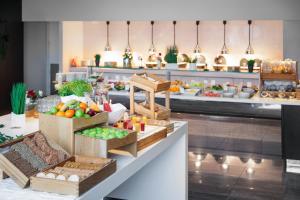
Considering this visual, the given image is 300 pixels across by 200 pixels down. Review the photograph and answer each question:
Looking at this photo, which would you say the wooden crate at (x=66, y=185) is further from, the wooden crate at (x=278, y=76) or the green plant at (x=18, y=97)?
the wooden crate at (x=278, y=76)

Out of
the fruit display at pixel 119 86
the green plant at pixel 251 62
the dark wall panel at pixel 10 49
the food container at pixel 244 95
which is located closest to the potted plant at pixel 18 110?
the fruit display at pixel 119 86

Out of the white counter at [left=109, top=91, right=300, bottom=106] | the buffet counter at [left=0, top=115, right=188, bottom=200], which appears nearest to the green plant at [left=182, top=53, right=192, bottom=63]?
the white counter at [left=109, top=91, right=300, bottom=106]

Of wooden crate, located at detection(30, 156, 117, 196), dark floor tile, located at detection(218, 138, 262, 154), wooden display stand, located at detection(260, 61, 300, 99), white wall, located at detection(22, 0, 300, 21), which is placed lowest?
dark floor tile, located at detection(218, 138, 262, 154)

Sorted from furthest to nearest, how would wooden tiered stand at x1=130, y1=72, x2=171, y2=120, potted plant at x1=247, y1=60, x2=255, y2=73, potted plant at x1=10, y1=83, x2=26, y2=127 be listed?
potted plant at x1=247, y1=60, x2=255, y2=73
wooden tiered stand at x1=130, y1=72, x2=171, y2=120
potted plant at x1=10, y1=83, x2=26, y2=127

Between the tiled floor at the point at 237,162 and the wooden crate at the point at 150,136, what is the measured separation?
149 centimetres

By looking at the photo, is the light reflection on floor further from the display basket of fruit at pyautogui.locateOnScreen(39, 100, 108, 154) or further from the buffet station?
the display basket of fruit at pyautogui.locateOnScreen(39, 100, 108, 154)

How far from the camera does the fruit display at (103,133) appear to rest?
324 centimetres

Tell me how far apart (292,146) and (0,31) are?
825cm

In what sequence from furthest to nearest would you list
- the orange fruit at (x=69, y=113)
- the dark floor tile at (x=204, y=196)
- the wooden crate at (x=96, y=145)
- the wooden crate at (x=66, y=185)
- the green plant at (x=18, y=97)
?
the dark floor tile at (x=204, y=196), the green plant at (x=18, y=97), the orange fruit at (x=69, y=113), the wooden crate at (x=96, y=145), the wooden crate at (x=66, y=185)

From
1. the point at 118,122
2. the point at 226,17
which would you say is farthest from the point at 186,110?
the point at 118,122

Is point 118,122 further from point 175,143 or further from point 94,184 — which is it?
point 94,184

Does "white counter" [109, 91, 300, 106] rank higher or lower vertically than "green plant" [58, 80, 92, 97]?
lower

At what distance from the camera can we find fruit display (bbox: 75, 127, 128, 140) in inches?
127

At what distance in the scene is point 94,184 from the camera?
282cm
